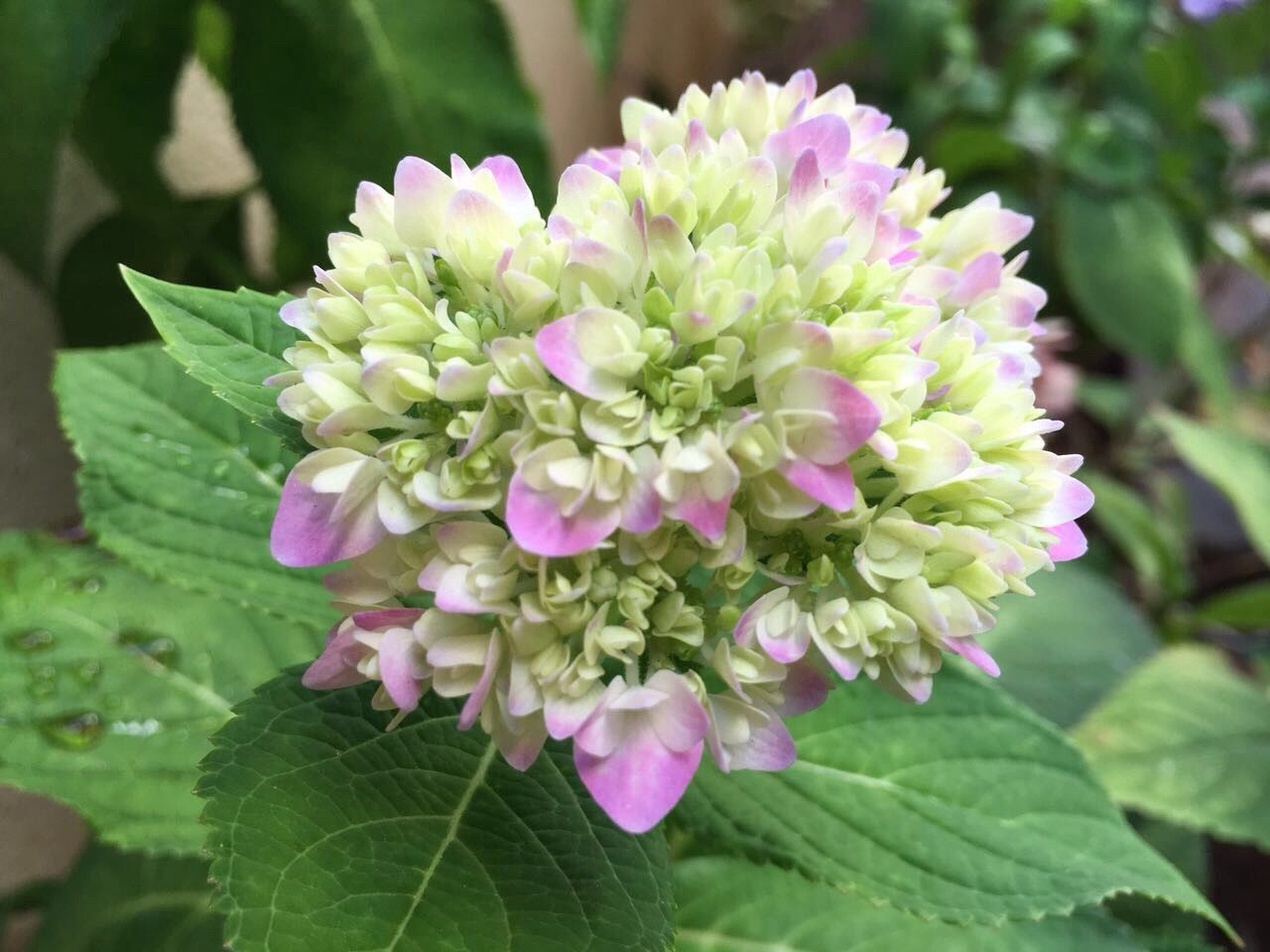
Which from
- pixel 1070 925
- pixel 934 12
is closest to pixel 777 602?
pixel 1070 925

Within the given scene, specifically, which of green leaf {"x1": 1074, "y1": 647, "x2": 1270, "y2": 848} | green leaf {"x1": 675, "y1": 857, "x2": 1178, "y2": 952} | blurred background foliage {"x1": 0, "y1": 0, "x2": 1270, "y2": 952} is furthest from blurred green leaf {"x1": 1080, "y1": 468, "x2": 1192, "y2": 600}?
green leaf {"x1": 675, "y1": 857, "x2": 1178, "y2": 952}

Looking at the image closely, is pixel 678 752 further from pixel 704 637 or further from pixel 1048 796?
pixel 1048 796

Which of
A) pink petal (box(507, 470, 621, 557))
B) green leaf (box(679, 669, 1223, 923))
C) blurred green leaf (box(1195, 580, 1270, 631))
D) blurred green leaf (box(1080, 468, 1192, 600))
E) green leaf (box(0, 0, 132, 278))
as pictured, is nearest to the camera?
pink petal (box(507, 470, 621, 557))

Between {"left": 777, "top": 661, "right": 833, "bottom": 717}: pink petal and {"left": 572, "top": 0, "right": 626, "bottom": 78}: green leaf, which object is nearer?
{"left": 777, "top": 661, "right": 833, "bottom": 717}: pink petal

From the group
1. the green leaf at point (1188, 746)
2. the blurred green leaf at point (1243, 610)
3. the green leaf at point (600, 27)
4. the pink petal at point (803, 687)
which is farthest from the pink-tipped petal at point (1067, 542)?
the blurred green leaf at point (1243, 610)

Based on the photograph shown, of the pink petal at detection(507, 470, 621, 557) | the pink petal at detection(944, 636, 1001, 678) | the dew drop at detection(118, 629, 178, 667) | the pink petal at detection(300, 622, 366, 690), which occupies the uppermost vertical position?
the pink petal at detection(507, 470, 621, 557)

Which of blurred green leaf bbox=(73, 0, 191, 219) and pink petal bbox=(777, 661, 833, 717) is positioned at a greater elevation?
pink petal bbox=(777, 661, 833, 717)

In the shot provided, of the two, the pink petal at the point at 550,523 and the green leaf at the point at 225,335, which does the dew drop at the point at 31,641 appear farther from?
the pink petal at the point at 550,523

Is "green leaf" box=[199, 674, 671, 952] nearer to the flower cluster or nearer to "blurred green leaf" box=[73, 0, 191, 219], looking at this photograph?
the flower cluster
